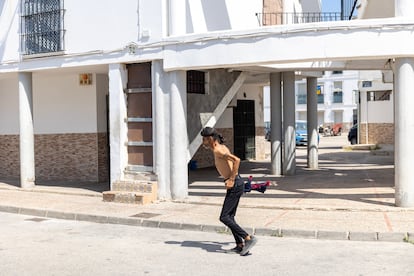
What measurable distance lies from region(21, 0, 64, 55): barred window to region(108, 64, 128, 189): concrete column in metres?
1.80

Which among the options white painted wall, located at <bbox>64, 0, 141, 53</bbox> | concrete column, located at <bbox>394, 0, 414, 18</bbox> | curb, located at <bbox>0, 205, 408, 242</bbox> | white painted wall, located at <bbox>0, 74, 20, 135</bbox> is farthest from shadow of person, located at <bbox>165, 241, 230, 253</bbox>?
white painted wall, located at <bbox>0, 74, 20, 135</bbox>

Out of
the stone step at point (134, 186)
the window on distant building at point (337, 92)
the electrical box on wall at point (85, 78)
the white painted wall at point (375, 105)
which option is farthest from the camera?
the window on distant building at point (337, 92)

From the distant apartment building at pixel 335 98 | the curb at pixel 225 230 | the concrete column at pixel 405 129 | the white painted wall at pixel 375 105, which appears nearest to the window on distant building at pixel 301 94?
the distant apartment building at pixel 335 98

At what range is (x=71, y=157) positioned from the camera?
15953mm

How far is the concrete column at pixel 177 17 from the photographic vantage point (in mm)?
11617

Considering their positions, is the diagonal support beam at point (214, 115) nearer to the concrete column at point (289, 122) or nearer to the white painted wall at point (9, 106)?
the concrete column at point (289, 122)

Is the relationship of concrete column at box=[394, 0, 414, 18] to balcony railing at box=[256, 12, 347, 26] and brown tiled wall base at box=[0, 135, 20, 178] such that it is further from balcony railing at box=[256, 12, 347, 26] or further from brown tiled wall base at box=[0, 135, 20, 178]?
brown tiled wall base at box=[0, 135, 20, 178]

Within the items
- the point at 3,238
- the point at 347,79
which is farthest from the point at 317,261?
the point at 347,79

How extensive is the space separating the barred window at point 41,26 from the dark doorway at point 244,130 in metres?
8.76

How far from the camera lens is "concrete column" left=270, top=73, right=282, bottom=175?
16.2 metres

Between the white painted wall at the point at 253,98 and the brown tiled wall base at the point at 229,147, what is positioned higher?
the white painted wall at the point at 253,98

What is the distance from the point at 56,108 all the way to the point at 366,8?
366 inches

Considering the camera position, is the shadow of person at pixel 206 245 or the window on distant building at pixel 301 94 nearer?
the shadow of person at pixel 206 245

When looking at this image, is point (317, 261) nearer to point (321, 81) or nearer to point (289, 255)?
A: point (289, 255)
